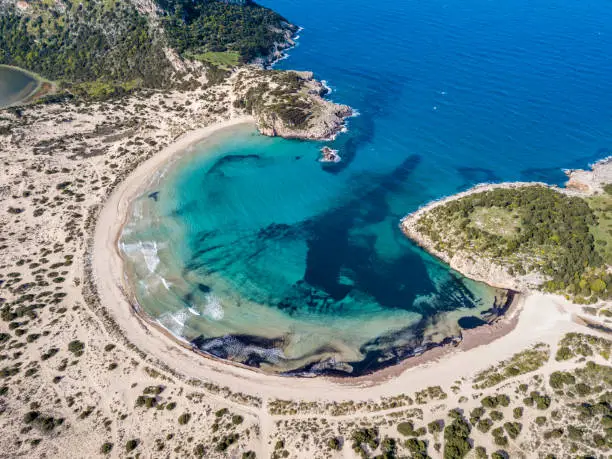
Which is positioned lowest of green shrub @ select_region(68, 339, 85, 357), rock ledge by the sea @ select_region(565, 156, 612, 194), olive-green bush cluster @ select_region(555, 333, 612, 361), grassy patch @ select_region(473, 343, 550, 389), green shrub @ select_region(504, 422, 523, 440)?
green shrub @ select_region(68, 339, 85, 357)

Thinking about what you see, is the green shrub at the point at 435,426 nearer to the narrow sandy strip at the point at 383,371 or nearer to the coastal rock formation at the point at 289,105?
the narrow sandy strip at the point at 383,371

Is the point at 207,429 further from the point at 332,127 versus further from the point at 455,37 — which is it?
the point at 455,37

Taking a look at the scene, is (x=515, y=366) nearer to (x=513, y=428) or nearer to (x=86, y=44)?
(x=513, y=428)

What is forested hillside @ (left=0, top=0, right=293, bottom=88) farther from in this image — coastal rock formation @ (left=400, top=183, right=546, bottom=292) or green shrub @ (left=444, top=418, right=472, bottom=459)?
green shrub @ (left=444, top=418, right=472, bottom=459)

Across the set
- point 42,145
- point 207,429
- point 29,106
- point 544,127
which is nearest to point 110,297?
point 207,429

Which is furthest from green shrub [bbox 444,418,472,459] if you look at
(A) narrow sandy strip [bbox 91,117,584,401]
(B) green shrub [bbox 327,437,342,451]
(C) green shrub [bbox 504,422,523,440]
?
(B) green shrub [bbox 327,437,342,451]

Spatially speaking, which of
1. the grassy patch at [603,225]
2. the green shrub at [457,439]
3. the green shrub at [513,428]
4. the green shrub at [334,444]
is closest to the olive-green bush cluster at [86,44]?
the green shrub at [334,444]
